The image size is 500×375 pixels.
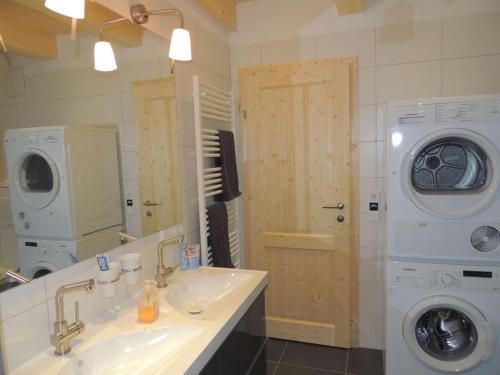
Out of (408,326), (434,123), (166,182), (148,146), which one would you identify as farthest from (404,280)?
(148,146)

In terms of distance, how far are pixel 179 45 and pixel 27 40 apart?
68 cm

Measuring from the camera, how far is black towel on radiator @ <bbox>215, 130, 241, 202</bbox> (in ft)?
7.79

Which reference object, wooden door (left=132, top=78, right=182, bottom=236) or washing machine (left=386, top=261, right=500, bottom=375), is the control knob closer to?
washing machine (left=386, top=261, right=500, bottom=375)

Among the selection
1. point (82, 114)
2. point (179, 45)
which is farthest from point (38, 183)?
point (179, 45)

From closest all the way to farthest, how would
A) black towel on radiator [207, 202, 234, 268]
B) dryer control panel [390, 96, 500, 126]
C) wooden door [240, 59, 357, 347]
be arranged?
dryer control panel [390, 96, 500, 126]
black towel on radiator [207, 202, 234, 268]
wooden door [240, 59, 357, 347]

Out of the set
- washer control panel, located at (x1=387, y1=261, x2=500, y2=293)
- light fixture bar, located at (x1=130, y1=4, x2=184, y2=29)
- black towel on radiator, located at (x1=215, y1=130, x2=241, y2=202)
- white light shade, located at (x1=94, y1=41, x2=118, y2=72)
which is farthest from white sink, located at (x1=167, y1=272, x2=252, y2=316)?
light fixture bar, located at (x1=130, y1=4, x2=184, y2=29)

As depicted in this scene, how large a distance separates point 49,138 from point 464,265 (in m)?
2.08

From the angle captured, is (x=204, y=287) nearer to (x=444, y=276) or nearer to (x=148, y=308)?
(x=148, y=308)

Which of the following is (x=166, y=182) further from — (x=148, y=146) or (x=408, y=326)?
(x=408, y=326)

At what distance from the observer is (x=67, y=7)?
112 cm

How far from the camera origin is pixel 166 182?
1816 millimetres

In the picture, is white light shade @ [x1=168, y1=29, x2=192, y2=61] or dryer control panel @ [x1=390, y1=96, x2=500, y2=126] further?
dryer control panel @ [x1=390, y1=96, x2=500, y2=126]

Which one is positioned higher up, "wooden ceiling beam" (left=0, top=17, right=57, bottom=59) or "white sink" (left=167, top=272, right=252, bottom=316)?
"wooden ceiling beam" (left=0, top=17, right=57, bottom=59)

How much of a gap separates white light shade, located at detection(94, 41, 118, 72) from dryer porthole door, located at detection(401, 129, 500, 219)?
5.11 ft
